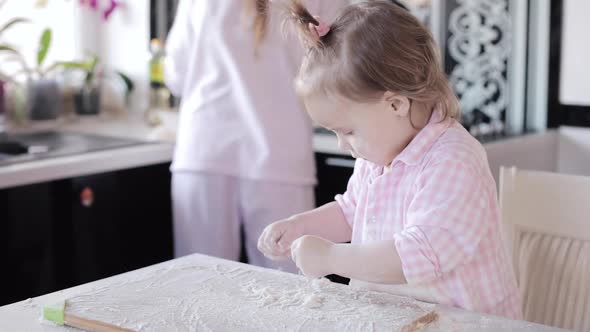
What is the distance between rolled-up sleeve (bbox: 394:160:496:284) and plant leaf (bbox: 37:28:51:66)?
195 centimetres

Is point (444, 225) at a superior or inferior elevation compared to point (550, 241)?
superior

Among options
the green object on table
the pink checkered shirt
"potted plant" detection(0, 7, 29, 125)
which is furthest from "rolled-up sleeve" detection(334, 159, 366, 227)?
"potted plant" detection(0, 7, 29, 125)

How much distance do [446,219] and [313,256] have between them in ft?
0.61

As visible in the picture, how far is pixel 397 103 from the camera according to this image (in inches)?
46.8

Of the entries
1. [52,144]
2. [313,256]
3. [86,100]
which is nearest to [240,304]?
[313,256]

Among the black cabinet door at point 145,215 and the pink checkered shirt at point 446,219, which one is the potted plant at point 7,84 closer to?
the black cabinet door at point 145,215

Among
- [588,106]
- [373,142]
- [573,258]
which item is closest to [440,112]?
[373,142]

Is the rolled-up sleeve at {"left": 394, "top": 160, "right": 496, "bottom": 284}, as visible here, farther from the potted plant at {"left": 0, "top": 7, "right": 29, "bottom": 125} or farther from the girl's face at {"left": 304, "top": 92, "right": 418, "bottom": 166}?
the potted plant at {"left": 0, "top": 7, "right": 29, "bottom": 125}

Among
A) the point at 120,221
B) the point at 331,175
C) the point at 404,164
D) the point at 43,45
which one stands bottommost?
the point at 120,221

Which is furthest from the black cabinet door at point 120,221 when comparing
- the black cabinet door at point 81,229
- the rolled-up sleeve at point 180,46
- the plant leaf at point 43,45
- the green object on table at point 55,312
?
the green object on table at point 55,312

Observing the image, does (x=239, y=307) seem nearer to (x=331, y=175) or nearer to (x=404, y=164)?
(x=404, y=164)

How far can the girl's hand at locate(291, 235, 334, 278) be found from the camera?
1.16 meters

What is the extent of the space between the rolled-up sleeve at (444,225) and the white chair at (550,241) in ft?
1.06

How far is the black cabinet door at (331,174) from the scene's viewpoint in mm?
2355
